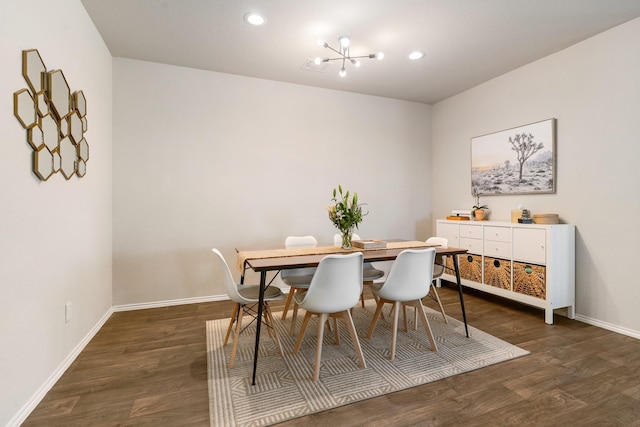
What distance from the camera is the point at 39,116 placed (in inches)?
70.5

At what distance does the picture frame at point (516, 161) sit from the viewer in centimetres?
332

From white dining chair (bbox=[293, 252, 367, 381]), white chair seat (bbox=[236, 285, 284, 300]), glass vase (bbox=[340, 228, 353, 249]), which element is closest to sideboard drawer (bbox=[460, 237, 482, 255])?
glass vase (bbox=[340, 228, 353, 249])

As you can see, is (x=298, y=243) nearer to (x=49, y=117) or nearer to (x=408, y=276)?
(x=408, y=276)

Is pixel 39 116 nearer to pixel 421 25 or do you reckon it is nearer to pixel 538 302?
pixel 421 25

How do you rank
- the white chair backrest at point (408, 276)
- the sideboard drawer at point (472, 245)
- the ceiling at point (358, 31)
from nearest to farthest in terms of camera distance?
the white chair backrest at point (408, 276) → the ceiling at point (358, 31) → the sideboard drawer at point (472, 245)

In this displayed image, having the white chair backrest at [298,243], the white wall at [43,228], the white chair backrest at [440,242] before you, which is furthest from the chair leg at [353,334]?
the white wall at [43,228]

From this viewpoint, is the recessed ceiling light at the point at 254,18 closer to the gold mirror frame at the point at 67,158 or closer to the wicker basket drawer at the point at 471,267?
the gold mirror frame at the point at 67,158

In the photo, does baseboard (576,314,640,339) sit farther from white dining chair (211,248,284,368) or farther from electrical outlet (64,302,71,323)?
electrical outlet (64,302,71,323)

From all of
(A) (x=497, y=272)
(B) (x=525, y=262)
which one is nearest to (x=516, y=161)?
(B) (x=525, y=262)

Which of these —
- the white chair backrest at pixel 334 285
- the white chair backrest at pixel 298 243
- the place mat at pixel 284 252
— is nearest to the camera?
the white chair backrest at pixel 334 285

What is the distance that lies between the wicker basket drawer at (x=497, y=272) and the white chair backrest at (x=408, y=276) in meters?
1.58

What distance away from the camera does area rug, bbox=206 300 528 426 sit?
175 cm

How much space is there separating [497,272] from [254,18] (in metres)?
3.58

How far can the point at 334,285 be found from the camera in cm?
200
